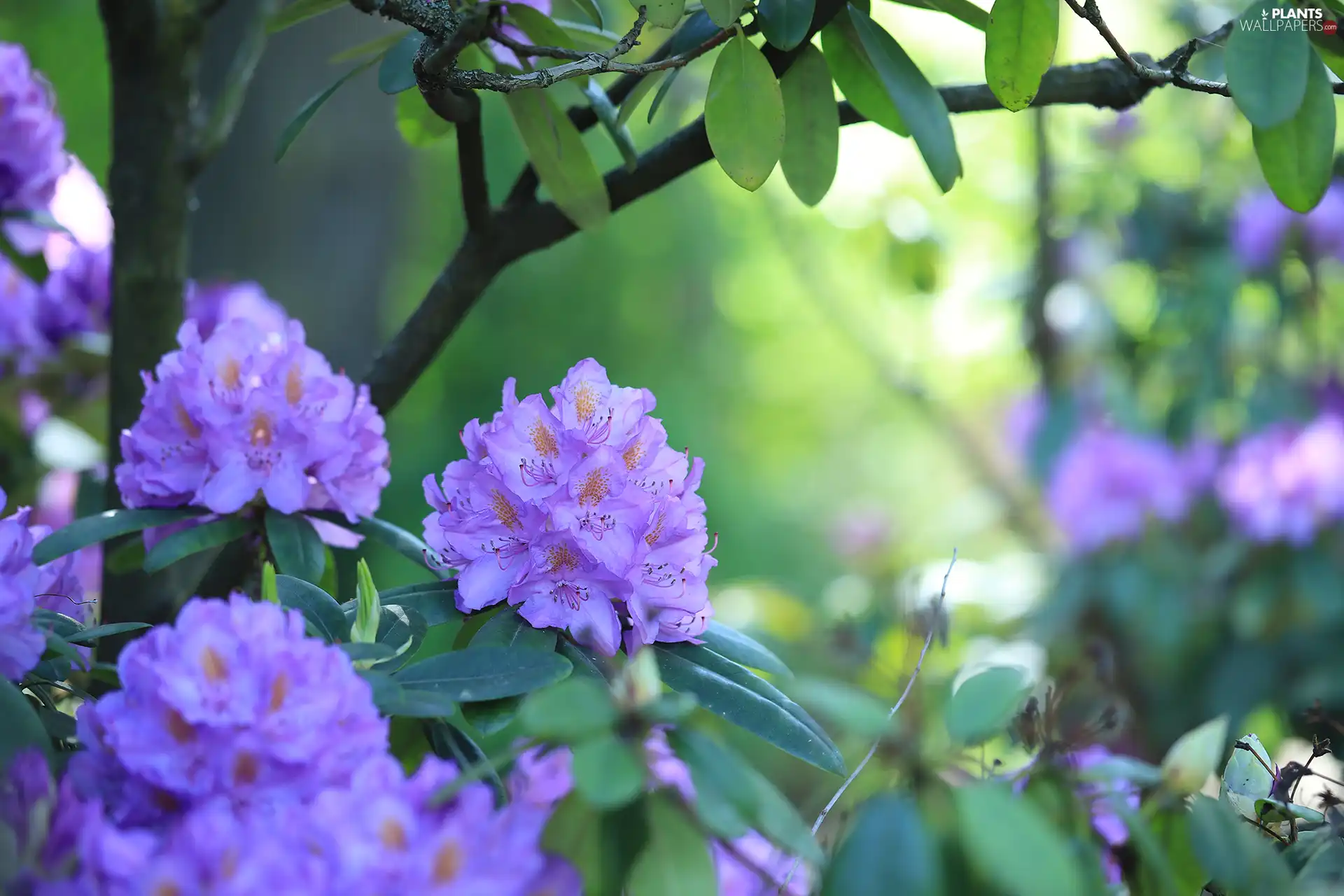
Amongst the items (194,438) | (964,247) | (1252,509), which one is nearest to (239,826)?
(194,438)

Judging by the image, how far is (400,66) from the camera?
72cm

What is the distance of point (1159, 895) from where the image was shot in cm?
54

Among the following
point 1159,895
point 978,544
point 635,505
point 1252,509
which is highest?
point 635,505

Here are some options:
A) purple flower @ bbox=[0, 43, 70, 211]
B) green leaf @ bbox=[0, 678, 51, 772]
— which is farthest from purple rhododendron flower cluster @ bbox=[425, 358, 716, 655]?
purple flower @ bbox=[0, 43, 70, 211]

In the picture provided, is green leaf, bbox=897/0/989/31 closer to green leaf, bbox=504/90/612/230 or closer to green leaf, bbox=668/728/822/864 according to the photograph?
green leaf, bbox=504/90/612/230

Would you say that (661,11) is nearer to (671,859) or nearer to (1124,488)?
(671,859)

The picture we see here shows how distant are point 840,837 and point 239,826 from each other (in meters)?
0.25

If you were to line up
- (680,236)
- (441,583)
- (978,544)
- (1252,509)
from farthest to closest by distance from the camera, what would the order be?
1. (680,236)
2. (978,544)
3. (1252,509)
4. (441,583)

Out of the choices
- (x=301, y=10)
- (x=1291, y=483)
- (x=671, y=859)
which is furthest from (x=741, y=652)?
(x=1291, y=483)

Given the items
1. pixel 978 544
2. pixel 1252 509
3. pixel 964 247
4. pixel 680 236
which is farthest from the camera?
pixel 680 236

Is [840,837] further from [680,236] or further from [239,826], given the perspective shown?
[680,236]

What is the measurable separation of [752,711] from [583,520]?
0.13 m

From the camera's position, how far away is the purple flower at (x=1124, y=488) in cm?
238

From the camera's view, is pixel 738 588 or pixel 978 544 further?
pixel 978 544
